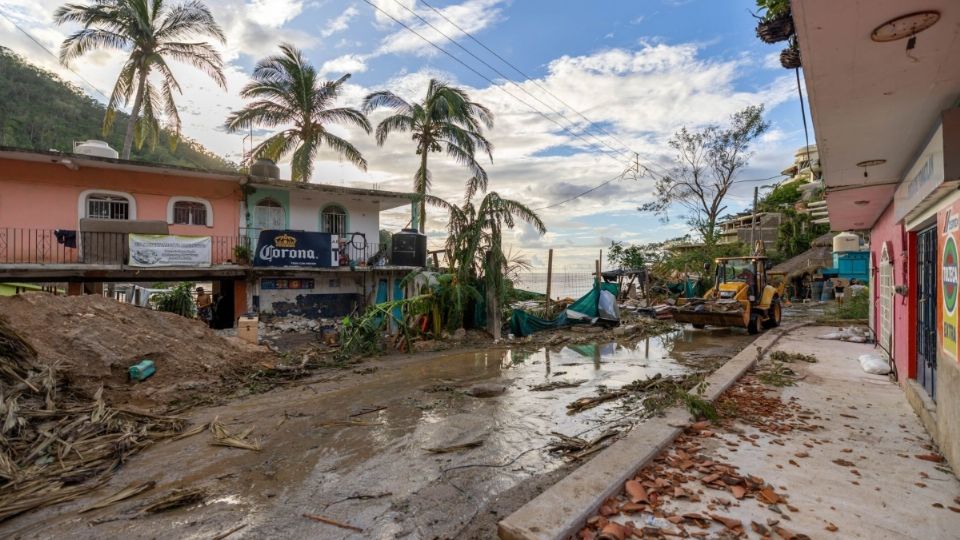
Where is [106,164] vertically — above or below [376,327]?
above

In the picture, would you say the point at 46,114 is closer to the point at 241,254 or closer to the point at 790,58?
the point at 241,254

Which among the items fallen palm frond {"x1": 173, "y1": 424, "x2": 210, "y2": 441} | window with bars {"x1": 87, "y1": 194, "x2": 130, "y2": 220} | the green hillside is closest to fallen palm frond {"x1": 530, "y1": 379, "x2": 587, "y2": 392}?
fallen palm frond {"x1": 173, "y1": 424, "x2": 210, "y2": 441}

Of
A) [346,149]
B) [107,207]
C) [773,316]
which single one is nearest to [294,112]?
[346,149]

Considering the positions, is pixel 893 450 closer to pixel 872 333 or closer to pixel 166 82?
pixel 872 333

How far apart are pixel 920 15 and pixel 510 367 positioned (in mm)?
8412

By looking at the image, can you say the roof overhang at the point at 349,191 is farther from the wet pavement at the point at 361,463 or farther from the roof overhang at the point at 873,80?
the roof overhang at the point at 873,80

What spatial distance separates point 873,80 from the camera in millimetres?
3242

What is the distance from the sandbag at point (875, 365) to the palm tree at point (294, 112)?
60.7ft

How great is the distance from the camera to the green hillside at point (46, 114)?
24.0m

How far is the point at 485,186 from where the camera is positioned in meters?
20.8

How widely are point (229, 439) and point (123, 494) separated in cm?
143

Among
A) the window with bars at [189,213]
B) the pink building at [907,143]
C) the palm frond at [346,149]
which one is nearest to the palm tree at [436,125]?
the palm frond at [346,149]

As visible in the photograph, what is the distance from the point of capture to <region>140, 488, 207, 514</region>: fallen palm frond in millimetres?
3766

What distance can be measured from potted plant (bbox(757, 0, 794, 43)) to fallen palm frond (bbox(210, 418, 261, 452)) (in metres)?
7.58
